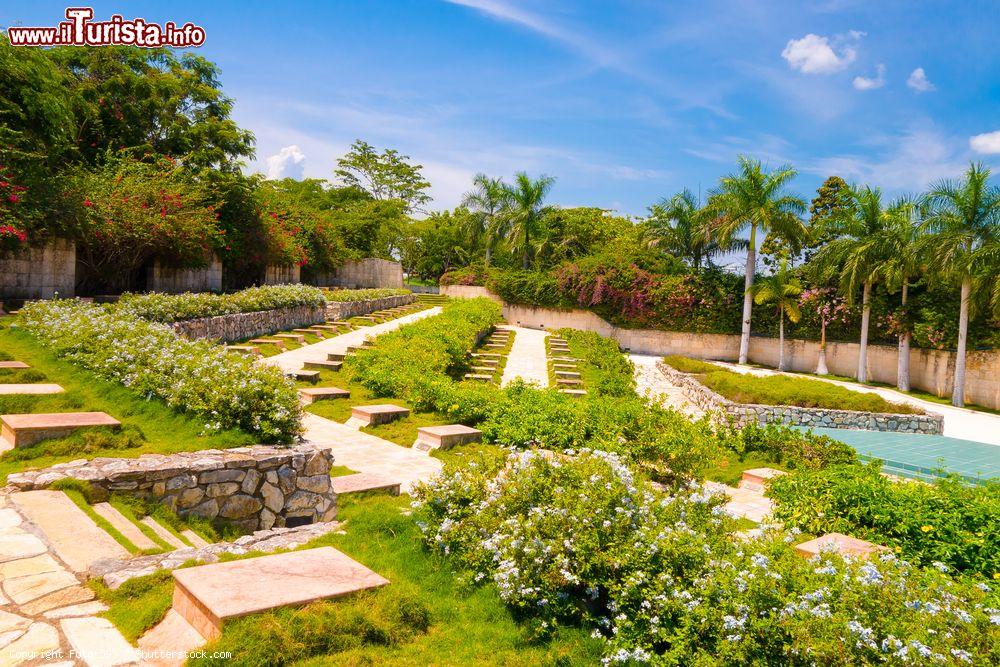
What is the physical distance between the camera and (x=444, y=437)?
8.65 meters

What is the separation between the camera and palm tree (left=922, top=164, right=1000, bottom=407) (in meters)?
19.0

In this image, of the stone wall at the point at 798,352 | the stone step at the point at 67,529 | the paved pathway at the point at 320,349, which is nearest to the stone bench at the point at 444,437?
the paved pathway at the point at 320,349

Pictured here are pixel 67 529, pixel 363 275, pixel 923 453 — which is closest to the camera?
pixel 67 529

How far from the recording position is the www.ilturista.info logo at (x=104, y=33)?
14711 mm

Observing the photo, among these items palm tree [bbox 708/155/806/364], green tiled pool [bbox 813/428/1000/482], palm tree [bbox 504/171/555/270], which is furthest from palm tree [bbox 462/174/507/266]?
green tiled pool [bbox 813/428/1000/482]

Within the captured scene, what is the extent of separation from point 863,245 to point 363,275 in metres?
28.8

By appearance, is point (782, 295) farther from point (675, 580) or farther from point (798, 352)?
point (675, 580)

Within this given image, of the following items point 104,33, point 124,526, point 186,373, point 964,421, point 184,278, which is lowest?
point 964,421

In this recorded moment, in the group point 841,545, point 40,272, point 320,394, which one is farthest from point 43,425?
point 40,272

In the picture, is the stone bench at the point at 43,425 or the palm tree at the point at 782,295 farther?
the palm tree at the point at 782,295

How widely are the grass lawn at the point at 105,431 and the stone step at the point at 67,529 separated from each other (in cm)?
73

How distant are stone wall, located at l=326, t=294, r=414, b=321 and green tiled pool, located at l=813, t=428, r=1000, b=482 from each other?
56.0ft

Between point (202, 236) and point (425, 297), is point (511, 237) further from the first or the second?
point (202, 236)

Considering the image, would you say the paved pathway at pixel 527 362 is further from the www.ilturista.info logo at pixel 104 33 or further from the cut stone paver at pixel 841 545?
the www.ilturista.info logo at pixel 104 33
